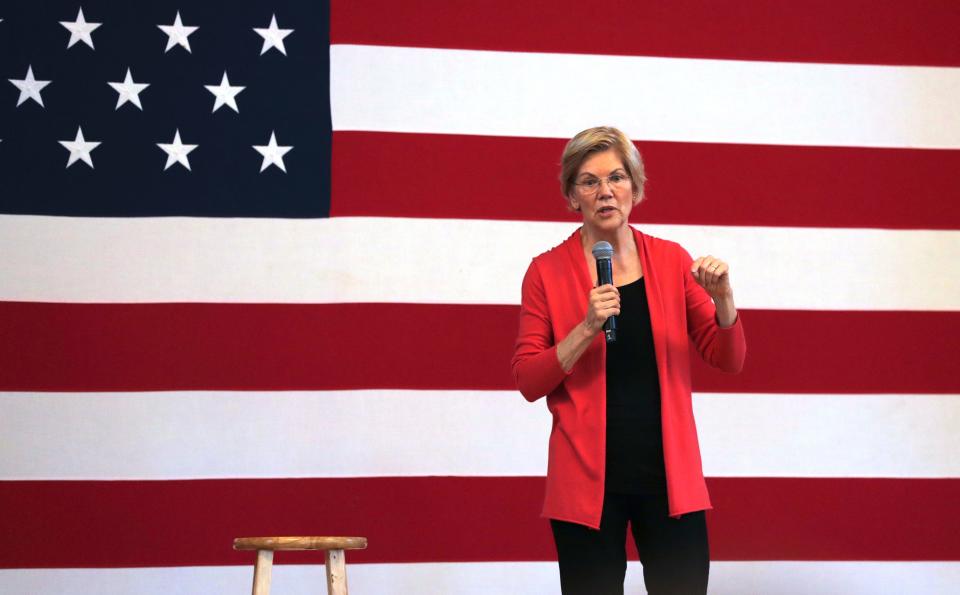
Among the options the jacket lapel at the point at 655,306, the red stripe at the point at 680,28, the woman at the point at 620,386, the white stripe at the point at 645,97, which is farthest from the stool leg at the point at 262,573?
the red stripe at the point at 680,28

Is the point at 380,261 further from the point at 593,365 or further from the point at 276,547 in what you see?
the point at 593,365

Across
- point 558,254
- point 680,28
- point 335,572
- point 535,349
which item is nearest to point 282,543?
point 335,572

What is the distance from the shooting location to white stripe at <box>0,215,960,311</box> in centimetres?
239

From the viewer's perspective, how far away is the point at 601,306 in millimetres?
1400

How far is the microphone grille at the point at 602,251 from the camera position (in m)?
1.49

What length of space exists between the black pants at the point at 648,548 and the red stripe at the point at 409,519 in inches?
37.0

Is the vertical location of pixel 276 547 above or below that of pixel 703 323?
below

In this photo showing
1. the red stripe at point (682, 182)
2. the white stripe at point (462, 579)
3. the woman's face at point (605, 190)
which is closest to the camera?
the woman's face at point (605, 190)

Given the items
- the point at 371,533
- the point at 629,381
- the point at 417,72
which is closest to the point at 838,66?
the point at 417,72

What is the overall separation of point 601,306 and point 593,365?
122 millimetres

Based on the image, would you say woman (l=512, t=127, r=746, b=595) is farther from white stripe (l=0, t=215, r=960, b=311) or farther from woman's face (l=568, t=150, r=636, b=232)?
white stripe (l=0, t=215, r=960, b=311)

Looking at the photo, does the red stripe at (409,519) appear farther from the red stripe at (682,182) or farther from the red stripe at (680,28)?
the red stripe at (680,28)

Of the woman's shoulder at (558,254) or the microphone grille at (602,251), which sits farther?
the woman's shoulder at (558,254)

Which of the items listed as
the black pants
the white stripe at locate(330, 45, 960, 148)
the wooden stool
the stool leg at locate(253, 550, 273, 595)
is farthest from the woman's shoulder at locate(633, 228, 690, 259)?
the white stripe at locate(330, 45, 960, 148)
